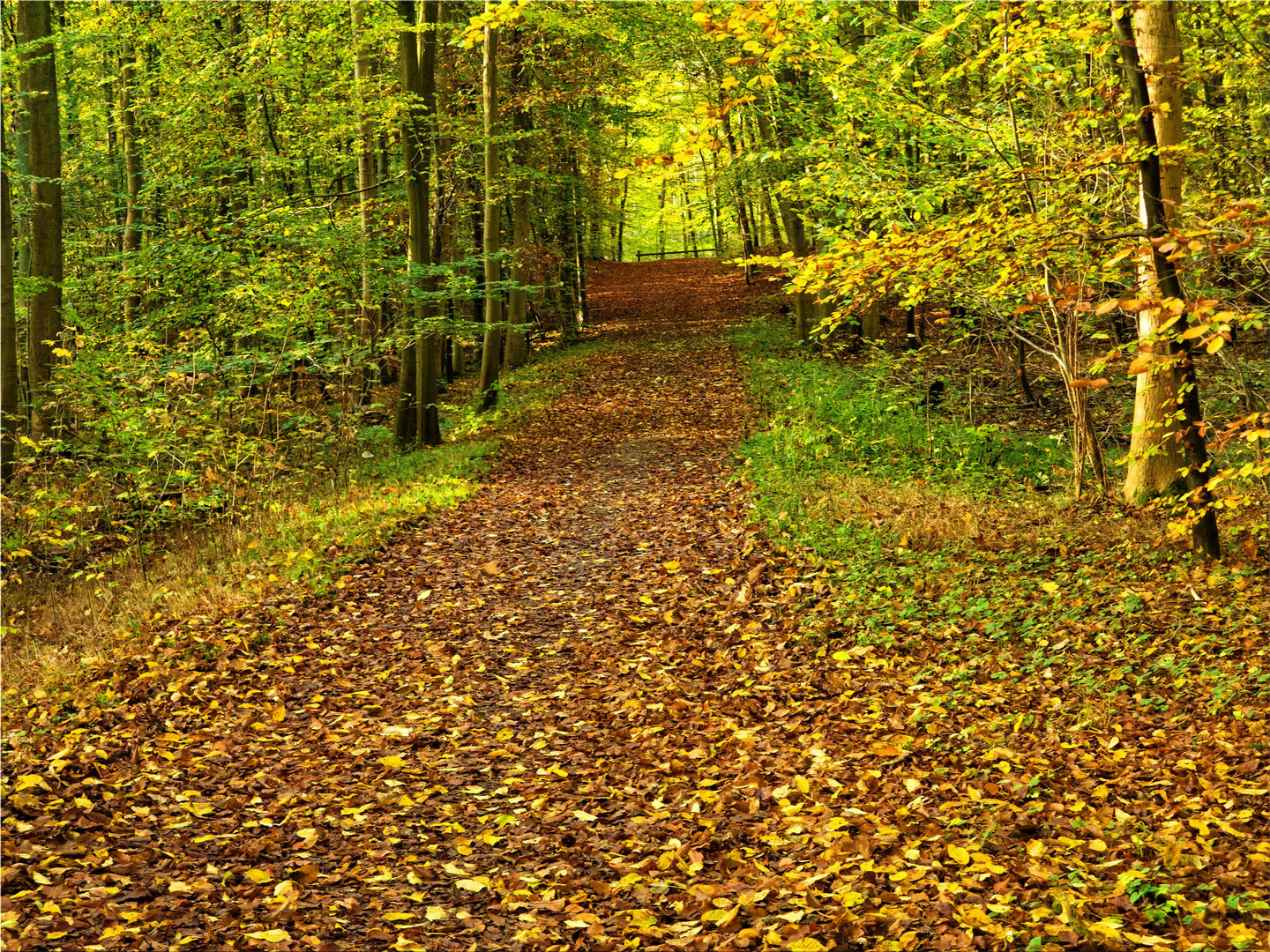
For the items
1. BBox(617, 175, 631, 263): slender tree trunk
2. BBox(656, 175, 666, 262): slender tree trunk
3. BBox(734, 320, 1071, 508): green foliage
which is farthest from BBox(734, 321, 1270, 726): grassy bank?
BBox(656, 175, 666, 262): slender tree trunk

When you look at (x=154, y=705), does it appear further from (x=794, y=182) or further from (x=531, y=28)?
(x=531, y=28)

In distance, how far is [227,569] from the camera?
9078 mm

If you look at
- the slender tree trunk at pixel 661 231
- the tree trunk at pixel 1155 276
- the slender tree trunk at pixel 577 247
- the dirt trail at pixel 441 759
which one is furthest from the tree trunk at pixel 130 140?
the slender tree trunk at pixel 661 231

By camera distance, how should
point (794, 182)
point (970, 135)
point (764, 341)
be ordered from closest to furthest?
1. point (970, 135)
2. point (794, 182)
3. point (764, 341)

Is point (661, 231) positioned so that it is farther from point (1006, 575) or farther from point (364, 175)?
point (1006, 575)

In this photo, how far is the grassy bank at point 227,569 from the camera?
25.5 feet

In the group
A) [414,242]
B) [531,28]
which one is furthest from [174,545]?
[531,28]

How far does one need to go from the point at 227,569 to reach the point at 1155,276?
8.29 metres

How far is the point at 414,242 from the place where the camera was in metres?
14.4

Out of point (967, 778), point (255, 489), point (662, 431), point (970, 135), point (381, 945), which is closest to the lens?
point (381, 945)

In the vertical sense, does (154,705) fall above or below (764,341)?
below

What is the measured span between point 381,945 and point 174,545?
25.5ft

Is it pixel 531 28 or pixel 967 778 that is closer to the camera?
pixel 967 778

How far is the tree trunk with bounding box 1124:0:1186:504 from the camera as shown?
6.77 m
